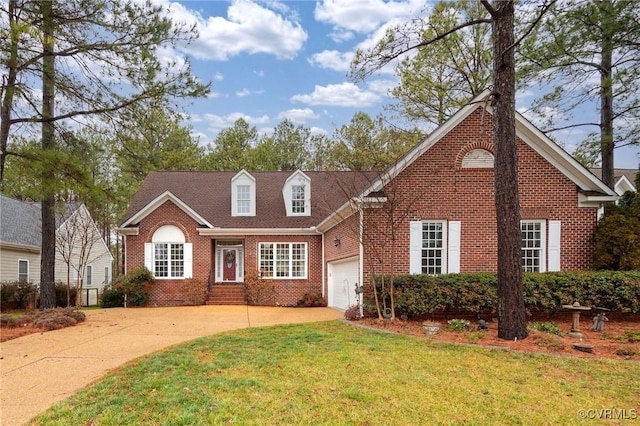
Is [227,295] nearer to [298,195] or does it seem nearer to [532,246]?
[298,195]

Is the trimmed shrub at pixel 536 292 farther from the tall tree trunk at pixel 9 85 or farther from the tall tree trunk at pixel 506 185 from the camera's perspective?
the tall tree trunk at pixel 9 85

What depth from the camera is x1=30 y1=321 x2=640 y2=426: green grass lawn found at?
4312 millimetres

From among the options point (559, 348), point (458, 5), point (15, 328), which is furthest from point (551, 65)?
point (15, 328)

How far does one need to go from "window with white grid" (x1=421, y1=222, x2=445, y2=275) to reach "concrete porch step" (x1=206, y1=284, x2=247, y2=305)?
29.3ft

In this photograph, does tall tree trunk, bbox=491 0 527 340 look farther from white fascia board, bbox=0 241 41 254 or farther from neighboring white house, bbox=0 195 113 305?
white fascia board, bbox=0 241 41 254

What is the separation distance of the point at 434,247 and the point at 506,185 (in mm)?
4091

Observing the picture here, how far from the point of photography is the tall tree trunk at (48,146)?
32.9 feet

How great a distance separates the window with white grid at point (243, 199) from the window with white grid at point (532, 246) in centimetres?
1200

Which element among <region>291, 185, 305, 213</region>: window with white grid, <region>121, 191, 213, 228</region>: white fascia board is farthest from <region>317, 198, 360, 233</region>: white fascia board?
<region>121, 191, 213, 228</region>: white fascia board

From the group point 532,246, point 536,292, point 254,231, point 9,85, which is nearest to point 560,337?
point 536,292

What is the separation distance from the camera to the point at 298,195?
63.2 ft

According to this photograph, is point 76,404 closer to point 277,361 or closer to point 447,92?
A: point 277,361

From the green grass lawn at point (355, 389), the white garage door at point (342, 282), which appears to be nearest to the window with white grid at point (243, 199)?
the white garage door at point (342, 282)

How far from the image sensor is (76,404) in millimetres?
4793
